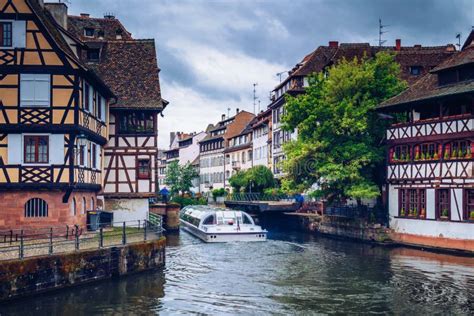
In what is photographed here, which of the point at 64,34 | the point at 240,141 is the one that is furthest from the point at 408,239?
the point at 240,141

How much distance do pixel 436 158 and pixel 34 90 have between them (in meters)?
21.5

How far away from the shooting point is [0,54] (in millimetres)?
29844

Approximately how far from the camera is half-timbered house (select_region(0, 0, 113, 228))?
29.4 m

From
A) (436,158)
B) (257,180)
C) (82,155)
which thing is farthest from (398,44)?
(82,155)

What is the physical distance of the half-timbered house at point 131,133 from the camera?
40.2 m

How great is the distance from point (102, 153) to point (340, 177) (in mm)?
14636

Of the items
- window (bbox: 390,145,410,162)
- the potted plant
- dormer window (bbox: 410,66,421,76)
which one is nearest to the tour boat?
window (bbox: 390,145,410,162)

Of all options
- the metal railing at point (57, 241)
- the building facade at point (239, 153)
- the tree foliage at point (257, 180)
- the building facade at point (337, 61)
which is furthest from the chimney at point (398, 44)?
the metal railing at point (57, 241)

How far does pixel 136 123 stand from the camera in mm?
40781

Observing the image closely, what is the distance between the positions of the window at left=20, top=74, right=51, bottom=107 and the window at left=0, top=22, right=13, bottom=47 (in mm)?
1600

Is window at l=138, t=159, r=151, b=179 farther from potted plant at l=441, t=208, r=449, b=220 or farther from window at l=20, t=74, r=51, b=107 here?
potted plant at l=441, t=208, r=449, b=220

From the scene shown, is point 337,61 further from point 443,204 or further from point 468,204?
point 468,204

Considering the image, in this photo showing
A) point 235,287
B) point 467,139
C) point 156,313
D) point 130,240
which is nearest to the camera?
point 156,313

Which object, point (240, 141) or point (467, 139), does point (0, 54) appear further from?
point (240, 141)
